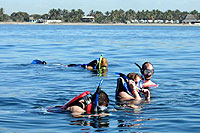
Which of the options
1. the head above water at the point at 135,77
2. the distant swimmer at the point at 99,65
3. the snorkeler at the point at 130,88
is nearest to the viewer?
the snorkeler at the point at 130,88

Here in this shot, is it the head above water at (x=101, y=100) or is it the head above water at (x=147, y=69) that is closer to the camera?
the head above water at (x=101, y=100)

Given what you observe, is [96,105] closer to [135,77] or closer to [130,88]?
Result: [130,88]

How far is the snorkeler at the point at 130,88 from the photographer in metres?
11.4

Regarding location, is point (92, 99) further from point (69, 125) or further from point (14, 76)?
point (14, 76)

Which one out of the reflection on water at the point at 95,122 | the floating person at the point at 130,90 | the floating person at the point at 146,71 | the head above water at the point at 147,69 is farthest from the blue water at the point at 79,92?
the head above water at the point at 147,69

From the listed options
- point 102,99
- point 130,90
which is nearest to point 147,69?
point 130,90

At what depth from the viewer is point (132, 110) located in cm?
1133

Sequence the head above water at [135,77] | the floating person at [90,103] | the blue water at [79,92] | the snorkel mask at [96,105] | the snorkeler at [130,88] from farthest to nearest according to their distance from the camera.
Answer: the head above water at [135,77], the snorkeler at [130,88], the floating person at [90,103], the snorkel mask at [96,105], the blue water at [79,92]

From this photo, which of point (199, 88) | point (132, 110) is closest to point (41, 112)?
point (132, 110)

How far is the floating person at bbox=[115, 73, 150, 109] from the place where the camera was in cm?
1141

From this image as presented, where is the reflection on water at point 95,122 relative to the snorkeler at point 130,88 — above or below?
below

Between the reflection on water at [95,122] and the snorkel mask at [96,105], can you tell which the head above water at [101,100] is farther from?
the reflection on water at [95,122]

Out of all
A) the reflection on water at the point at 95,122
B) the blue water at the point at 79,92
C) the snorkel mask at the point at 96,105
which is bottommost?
the blue water at the point at 79,92

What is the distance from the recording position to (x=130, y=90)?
1157 cm
